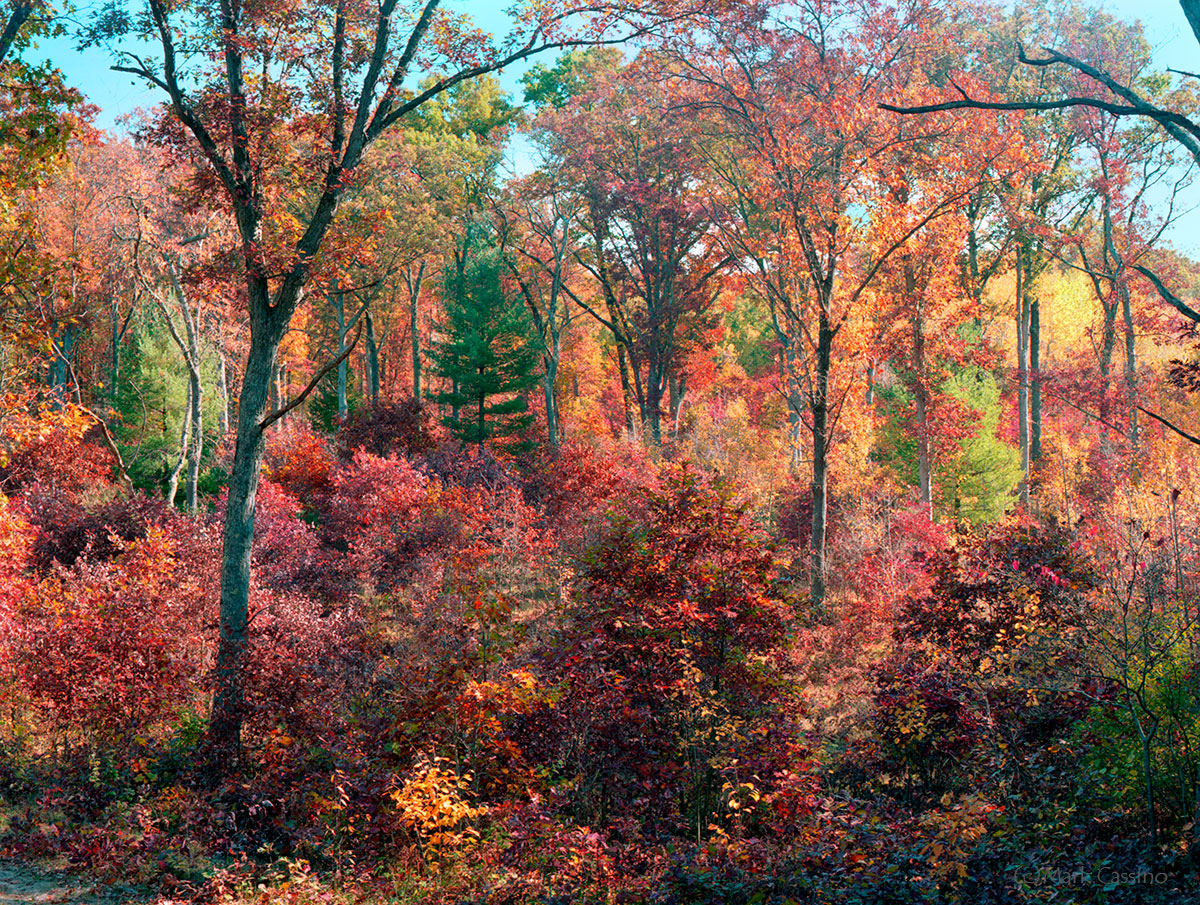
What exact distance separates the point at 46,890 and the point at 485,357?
69.2 feet

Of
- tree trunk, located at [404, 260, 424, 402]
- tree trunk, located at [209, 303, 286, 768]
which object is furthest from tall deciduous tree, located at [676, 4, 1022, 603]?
tree trunk, located at [404, 260, 424, 402]

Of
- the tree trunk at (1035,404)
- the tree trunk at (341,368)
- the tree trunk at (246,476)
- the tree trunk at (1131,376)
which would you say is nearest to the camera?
the tree trunk at (246,476)

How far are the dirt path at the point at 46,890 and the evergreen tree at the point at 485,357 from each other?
20.2 metres

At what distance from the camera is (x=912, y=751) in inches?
286

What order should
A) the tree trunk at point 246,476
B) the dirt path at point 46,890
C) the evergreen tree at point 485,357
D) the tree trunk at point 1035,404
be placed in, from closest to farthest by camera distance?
1. the dirt path at point 46,890
2. the tree trunk at point 246,476
3. the tree trunk at point 1035,404
4. the evergreen tree at point 485,357

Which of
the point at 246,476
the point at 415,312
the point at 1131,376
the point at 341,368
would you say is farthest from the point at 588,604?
the point at 415,312

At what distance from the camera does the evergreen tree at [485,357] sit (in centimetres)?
2542

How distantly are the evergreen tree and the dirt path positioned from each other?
20244 millimetres

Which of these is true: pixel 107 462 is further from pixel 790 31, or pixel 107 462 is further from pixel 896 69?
pixel 896 69

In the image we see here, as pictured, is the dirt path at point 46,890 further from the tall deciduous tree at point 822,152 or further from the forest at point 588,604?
the tall deciduous tree at point 822,152

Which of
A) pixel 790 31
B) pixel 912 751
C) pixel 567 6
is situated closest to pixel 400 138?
pixel 790 31

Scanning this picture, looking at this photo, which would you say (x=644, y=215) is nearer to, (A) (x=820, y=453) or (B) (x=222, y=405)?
(B) (x=222, y=405)

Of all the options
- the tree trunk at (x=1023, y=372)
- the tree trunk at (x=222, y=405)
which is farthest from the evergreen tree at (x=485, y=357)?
the tree trunk at (x=1023, y=372)

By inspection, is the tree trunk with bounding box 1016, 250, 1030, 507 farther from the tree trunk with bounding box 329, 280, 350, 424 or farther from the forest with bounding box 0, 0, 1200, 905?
the tree trunk with bounding box 329, 280, 350, 424
